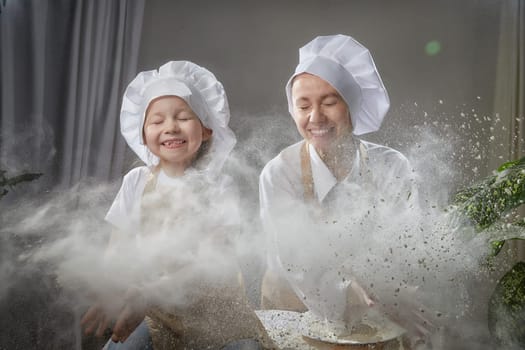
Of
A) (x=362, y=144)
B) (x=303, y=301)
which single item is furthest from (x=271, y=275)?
(x=362, y=144)

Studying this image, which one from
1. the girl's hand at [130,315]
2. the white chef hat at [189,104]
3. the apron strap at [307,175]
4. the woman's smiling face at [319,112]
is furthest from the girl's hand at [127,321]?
the woman's smiling face at [319,112]

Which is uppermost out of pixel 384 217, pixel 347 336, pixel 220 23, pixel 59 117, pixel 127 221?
pixel 220 23

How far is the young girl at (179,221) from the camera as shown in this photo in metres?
1.76

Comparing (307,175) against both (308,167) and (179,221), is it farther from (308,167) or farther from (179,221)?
(179,221)

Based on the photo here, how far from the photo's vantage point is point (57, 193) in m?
1.85

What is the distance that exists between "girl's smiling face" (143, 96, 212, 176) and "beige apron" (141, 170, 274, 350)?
43 cm

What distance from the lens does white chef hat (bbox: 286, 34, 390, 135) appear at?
71.7 inches

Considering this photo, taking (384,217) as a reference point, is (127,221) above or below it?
below

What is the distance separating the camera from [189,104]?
1837 mm

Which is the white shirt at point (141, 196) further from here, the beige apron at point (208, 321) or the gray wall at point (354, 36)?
the beige apron at point (208, 321)

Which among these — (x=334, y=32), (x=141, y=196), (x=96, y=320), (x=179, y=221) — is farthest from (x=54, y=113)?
(x=334, y=32)

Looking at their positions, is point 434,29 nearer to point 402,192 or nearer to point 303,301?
point 402,192

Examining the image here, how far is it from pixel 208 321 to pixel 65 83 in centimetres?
101

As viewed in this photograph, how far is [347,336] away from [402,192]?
20.6 inches
